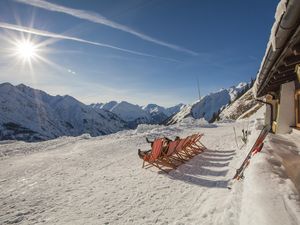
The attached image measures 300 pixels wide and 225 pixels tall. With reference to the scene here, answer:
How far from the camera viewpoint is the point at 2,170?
37.7 ft

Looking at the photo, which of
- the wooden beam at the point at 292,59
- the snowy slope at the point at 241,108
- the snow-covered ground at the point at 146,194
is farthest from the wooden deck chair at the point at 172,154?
the snowy slope at the point at 241,108

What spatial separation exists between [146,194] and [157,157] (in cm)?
308

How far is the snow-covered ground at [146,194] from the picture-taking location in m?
3.88

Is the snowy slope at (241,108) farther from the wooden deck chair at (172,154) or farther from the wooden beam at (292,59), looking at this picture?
the wooden beam at (292,59)

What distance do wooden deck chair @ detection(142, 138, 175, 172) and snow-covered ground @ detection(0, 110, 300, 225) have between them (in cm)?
37

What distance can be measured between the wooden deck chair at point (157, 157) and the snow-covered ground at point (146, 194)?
369 mm

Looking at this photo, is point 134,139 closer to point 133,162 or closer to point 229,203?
point 133,162

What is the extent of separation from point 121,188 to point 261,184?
4.75m

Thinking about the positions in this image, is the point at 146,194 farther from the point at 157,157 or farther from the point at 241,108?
the point at 241,108

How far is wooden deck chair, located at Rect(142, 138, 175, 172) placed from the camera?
9.72 meters

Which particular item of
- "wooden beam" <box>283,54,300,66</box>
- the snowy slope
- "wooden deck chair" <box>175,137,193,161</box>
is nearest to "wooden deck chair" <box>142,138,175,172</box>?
"wooden deck chair" <box>175,137,193,161</box>

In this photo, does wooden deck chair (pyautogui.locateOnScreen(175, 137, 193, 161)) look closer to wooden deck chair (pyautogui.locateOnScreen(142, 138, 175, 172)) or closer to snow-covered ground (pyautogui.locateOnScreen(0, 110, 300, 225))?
snow-covered ground (pyautogui.locateOnScreen(0, 110, 300, 225))

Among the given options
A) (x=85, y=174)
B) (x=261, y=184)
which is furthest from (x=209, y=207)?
(x=85, y=174)

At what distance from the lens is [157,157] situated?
10.2 metres
